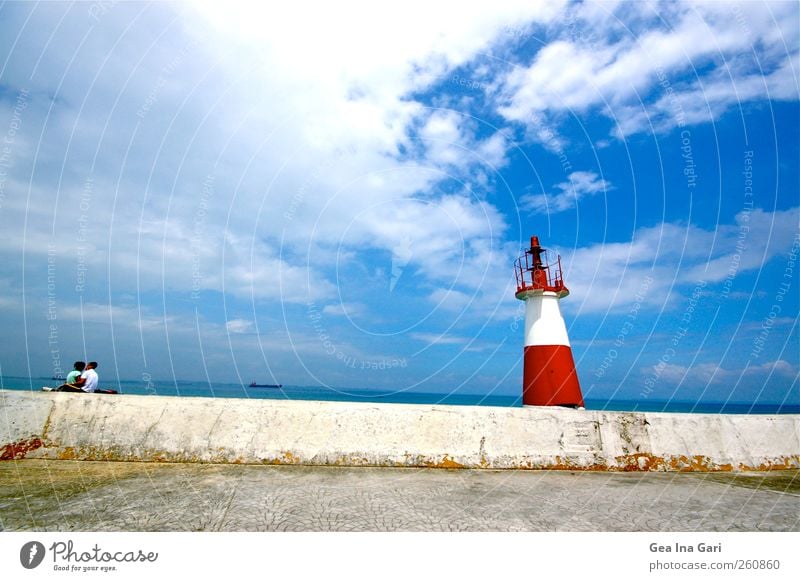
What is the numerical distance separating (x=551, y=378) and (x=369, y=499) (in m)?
11.9

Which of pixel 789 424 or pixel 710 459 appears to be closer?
pixel 710 459

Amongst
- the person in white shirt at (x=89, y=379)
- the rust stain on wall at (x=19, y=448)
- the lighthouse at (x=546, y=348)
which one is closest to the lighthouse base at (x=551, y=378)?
the lighthouse at (x=546, y=348)

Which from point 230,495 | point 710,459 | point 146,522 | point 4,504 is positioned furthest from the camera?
point 710,459

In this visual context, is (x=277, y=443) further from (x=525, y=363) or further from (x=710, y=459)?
(x=525, y=363)

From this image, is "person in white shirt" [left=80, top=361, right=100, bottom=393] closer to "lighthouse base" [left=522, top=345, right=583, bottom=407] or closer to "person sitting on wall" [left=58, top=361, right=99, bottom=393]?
"person sitting on wall" [left=58, top=361, right=99, bottom=393]

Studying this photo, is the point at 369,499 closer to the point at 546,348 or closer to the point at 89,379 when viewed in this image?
the point at 89,379

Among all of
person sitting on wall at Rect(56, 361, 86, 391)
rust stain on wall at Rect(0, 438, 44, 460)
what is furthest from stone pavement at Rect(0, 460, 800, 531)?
person sitting on wall at Rect(56, 361, 86, 391)

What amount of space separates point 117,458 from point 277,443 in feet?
6.20

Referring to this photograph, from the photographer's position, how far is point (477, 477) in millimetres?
4605

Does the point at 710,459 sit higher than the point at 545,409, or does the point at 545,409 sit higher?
the point at 545,409

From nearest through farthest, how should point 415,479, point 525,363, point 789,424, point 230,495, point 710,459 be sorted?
point 230,495, point 415,479, point 710,459, point 789,424, point 525,363

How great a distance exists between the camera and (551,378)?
14.1 metres
